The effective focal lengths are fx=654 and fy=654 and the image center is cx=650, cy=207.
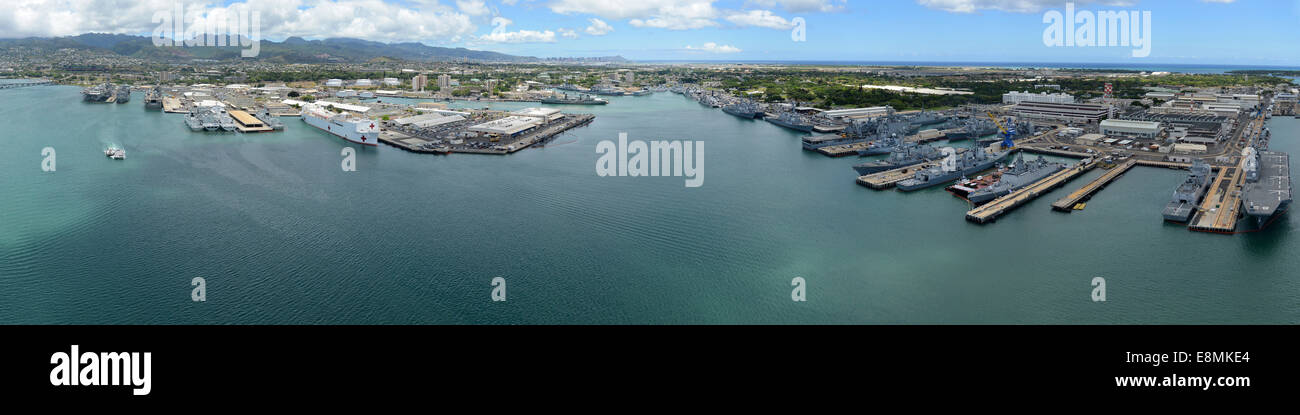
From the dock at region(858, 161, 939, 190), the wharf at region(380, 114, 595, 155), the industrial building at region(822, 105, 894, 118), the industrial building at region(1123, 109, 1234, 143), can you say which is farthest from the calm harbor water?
the industrial building at region(822, 105, 894, 118)

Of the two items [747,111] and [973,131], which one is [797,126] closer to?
[747,111]

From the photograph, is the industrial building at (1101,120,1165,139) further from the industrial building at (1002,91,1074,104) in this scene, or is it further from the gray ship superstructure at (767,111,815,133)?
the gray ship superstructure at (767,111,815,133)

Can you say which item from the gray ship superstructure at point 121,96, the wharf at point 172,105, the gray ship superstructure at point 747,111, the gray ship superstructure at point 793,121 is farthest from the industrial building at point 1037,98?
the gray ship superstructure at point 121,96

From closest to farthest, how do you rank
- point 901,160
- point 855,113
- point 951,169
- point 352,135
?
point 951,169
point 901,160
point 352,135
point 855,113

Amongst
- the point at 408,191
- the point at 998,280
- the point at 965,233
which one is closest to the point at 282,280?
the point at 408,191

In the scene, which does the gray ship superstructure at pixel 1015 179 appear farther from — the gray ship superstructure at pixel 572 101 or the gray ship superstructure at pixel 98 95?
the gray ship superstructure at pixel 98 95

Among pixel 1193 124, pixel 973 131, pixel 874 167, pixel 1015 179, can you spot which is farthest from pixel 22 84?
pixel 1193 124
